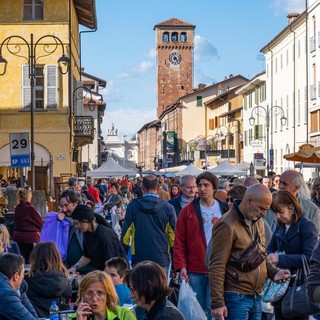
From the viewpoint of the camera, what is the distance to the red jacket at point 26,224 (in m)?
16.5

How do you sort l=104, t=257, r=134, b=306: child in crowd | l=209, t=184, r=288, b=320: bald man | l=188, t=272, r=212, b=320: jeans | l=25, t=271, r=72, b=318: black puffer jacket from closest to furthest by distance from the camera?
1. l=209, t=184, r=288, b=320: bald man
2. l=104, t=257, r=134, b=306: child in crowd
3. l=25, t=271, r=72, b=318: black puffer jacket
4. l=188, t=272, r=212, b=320: jeans

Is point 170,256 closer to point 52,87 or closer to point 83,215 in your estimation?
point 83,215

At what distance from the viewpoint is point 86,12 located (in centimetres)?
4681

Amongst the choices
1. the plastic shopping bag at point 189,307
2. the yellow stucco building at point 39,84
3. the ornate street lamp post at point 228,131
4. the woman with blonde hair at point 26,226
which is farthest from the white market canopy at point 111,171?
the ornate street lamp post at point 228,131

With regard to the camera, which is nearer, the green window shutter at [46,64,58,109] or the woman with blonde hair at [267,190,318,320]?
the woman with blonde hair at [267,190,318,320]

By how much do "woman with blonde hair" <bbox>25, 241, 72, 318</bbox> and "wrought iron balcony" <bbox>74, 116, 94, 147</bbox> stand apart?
3488cm

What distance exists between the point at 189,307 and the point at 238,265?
61cm

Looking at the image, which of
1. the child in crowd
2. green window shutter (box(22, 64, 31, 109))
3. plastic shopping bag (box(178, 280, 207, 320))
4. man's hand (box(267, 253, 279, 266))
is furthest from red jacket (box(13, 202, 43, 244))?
green window shutter (box(22, 64, 31, 109))

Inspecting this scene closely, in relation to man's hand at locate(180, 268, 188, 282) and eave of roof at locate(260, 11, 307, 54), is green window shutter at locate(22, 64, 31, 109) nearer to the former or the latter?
eave of roof at locate(260, 11, 307, 54)

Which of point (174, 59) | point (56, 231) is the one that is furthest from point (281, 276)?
point (174, 59)

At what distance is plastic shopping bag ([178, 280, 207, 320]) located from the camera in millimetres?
7948

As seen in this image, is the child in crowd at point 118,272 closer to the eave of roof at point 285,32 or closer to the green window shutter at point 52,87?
the green window shutter at point 52,87

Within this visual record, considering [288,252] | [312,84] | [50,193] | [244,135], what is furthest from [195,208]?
[244,135]

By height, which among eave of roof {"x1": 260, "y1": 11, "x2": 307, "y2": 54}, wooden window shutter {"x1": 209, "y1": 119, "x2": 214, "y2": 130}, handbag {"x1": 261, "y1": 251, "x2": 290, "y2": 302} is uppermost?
eave of roof {"x1": 260, "y1": 11, "x2": 307, "y2": 54}
